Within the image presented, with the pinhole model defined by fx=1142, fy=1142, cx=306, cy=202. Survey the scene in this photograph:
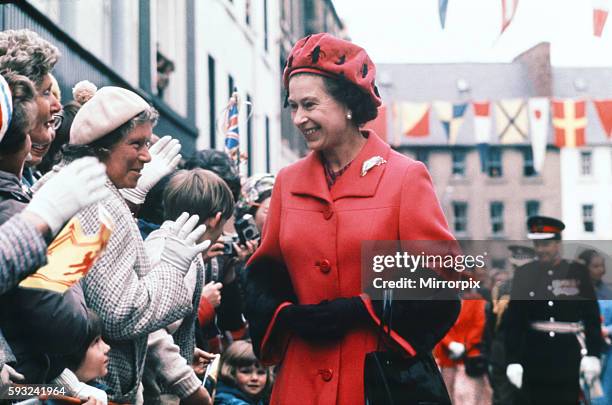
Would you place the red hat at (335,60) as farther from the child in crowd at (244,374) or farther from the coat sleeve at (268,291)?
the child in crowd at (244,374)

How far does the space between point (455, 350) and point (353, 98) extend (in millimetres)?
2196

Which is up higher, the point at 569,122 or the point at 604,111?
the point at 569,122

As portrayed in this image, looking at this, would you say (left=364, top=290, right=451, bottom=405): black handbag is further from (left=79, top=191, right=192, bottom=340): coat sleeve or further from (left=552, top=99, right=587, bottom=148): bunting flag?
(left=552, top=99, right=587, bottom=148): bunting flag

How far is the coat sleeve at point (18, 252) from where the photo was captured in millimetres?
2586

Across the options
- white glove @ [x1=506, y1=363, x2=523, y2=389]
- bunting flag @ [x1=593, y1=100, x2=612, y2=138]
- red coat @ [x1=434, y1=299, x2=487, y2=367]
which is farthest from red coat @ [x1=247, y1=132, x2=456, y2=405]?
white glove @ [x1=506, y1=363, x2=523, y2=389]

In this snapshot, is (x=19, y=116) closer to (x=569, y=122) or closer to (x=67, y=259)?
(x=67, y=259)

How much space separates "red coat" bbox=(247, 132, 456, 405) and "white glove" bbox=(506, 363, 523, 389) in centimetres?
415

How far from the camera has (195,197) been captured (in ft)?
16.3

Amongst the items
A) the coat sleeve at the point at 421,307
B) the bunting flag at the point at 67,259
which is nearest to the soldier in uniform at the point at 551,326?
the coat sleeve at the point at 421,307

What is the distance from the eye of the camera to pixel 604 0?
15.3 feet

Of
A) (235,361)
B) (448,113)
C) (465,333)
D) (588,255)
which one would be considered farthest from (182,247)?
(448,113)

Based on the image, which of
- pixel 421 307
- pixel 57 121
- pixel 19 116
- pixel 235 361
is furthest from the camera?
pixel 235 361

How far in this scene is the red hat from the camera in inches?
156

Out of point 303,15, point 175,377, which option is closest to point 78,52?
point 303,15
